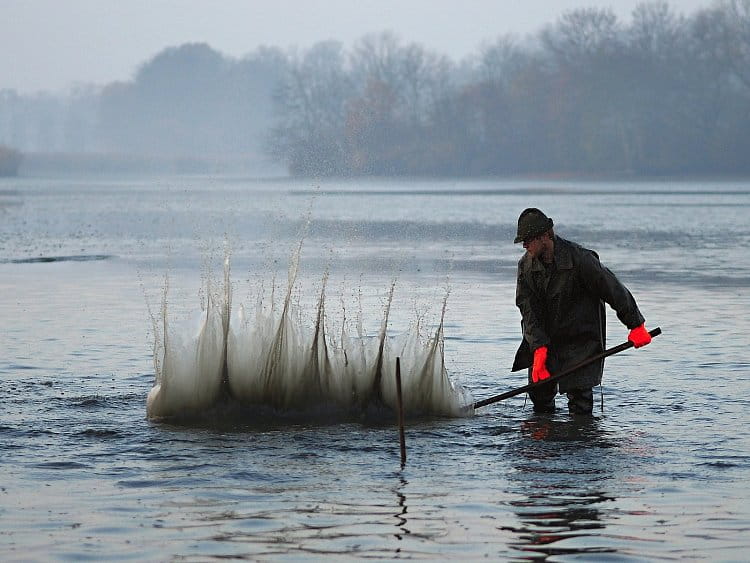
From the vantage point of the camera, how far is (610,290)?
28.8 feet

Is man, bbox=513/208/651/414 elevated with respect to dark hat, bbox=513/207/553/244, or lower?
lower

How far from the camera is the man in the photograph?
881cm

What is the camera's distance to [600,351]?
354 inches

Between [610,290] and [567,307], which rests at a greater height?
[610,290]

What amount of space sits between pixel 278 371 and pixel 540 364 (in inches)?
71.7

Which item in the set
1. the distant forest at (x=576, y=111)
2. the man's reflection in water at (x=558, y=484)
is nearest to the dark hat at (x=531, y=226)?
the man's reflection in water at (x=558, y=484)

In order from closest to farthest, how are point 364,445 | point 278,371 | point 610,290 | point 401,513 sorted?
point 401,513, point 364,445, point 610,290, point 278,371

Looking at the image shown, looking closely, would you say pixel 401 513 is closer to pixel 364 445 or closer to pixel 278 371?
pixel 364 445

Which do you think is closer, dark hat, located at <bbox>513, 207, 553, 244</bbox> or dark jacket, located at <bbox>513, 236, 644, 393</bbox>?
dark hat, located at <bbox>513, 207, 553, 244</bbox>

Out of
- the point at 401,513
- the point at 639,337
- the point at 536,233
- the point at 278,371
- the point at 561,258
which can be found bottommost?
the point at 401,513

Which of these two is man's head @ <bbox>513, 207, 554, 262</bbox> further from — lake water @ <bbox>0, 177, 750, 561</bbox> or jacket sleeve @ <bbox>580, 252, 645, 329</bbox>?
lake water @ <bbox>0, 177, 750, 561</bbox>

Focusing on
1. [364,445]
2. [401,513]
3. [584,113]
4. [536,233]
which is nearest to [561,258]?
[536,233]

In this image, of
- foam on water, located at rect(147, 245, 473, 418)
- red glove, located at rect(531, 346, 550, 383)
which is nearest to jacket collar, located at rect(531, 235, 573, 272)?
red glove, located at rect(531, 346, 550, 383)

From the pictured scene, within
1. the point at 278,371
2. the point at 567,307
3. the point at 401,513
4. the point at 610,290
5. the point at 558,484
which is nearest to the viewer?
the point at 401,513
